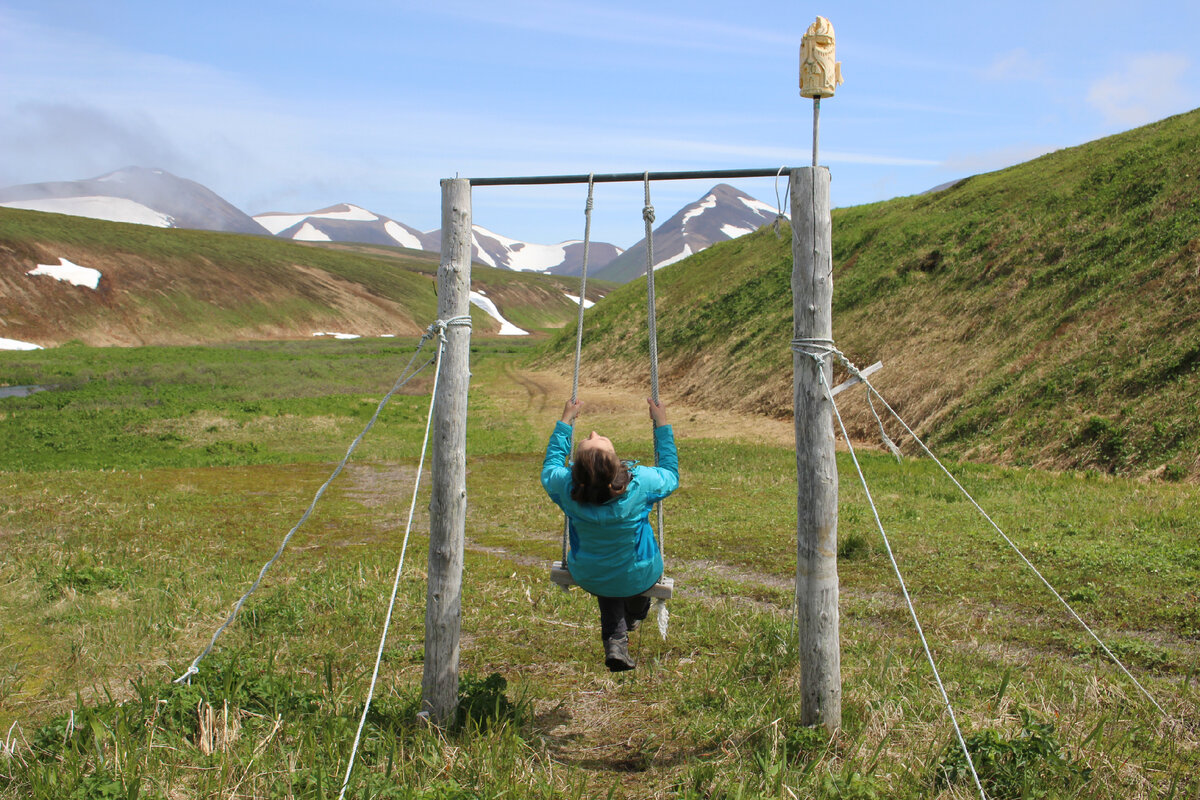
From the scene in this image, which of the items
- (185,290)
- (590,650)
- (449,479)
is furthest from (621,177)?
(185,290)

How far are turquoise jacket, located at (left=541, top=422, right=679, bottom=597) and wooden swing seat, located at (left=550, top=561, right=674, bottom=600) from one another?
0.05 metres

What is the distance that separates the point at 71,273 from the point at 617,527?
81400mm

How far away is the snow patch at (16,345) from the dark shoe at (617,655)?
66.5 metres

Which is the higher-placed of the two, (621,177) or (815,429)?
(621,177)

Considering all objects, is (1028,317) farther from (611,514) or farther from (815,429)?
(611,514)

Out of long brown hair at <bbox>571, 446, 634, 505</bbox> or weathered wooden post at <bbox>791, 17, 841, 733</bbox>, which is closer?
long brown hair at <bbox>571, 446, 634, 505</bbox>

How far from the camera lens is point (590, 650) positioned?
674 centimetres

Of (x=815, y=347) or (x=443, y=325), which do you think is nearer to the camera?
(x=815, y=347)

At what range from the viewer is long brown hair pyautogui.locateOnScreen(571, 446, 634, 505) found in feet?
15.0

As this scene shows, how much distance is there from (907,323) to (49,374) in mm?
40616

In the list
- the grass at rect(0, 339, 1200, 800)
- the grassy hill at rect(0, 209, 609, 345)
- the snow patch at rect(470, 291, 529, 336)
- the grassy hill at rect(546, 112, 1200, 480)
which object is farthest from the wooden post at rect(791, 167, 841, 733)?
the snow patch at rect(470, 291, 529, 336)

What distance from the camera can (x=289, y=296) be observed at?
9288cm

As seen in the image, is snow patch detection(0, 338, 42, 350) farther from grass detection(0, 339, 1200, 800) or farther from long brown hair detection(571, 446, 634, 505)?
long brown hair detection(571, 446, 634, 505)

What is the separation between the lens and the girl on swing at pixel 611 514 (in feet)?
15.2
